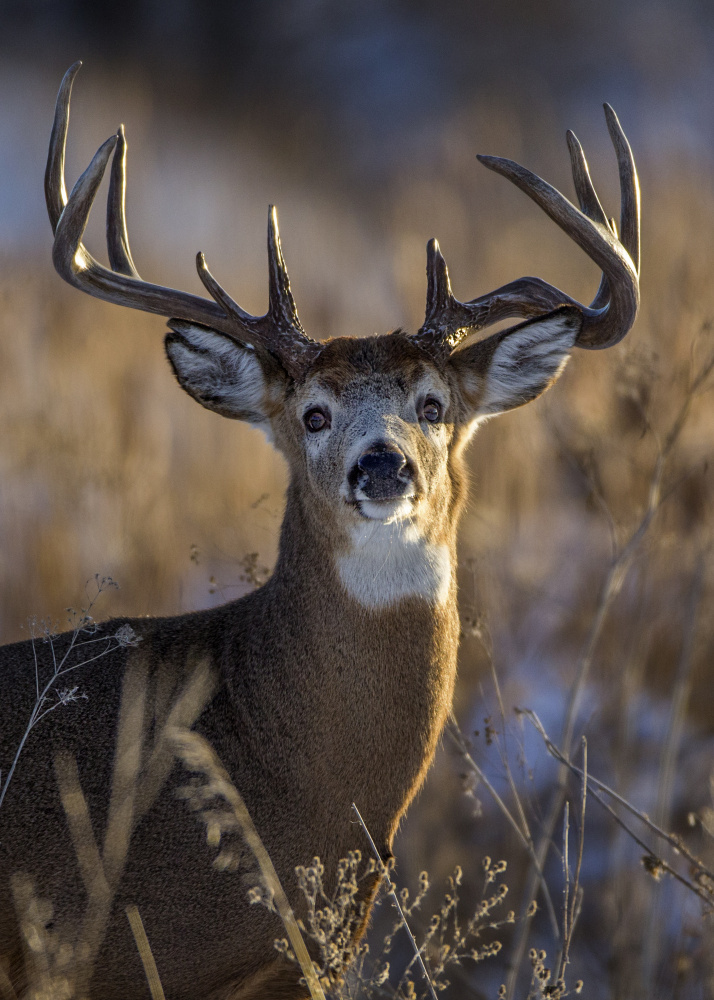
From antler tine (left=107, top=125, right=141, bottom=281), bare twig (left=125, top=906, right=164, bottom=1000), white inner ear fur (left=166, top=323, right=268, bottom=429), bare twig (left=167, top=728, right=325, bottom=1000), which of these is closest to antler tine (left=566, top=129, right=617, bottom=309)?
white inner ear fur (left=166, top=323, right=268, bottom=429)

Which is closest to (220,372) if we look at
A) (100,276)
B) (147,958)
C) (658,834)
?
(100,276)

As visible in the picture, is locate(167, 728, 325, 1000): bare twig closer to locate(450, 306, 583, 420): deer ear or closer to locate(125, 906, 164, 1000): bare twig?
locate(125, 906, 164, 1000): bare twig

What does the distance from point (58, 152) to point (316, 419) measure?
1418mm

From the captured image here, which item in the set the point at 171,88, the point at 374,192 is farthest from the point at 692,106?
the point at 171,88

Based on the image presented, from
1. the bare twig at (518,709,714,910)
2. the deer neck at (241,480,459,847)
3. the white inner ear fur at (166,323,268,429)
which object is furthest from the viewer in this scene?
the white inner ear fur at (166,323,268,429)

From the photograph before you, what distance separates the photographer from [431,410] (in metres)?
3.98

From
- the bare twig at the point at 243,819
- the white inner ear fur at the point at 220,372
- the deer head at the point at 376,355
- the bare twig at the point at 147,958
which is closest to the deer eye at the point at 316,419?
the deer head at the point at 376,355

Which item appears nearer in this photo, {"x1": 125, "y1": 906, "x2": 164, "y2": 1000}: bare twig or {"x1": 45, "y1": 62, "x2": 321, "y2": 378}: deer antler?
{"x1": 125, "y1": 906, "x2": 164, "y2": 1000}: bare twig

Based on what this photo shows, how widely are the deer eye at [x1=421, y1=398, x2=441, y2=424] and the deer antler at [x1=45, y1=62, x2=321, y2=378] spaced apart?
0.49 m

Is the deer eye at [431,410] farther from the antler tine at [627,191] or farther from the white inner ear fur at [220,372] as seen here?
the antler tine at [627,191]

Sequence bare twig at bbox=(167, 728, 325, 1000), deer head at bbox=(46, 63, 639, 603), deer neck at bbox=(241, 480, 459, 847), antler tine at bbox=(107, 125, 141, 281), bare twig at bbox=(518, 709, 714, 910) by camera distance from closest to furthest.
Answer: bare twig at bbox=(167, 728, 325, 1000) < bare twig at bbox=(518, 709, 714, 910) < deer neck at bbox=(241, 480, 459, 847) < deer head at bbox=(46, 63, 639, 603) < antler tine at bbox=(107, 125, 141, 281)

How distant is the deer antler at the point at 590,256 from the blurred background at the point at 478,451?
1164 mm

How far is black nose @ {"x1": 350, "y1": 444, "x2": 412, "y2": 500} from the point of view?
11.2ft

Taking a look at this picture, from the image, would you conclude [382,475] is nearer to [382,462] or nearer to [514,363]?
[382,462]
